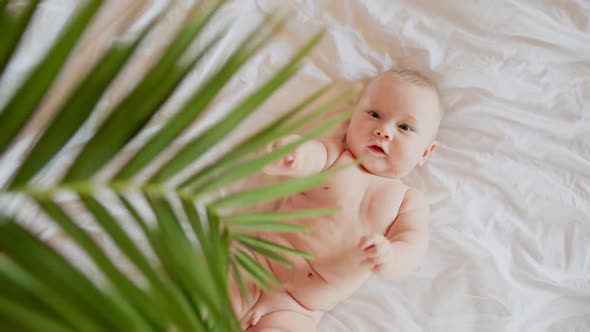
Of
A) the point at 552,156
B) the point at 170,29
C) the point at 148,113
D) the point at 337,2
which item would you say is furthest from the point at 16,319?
the point at 552,156

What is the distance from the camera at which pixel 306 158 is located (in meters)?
1.37

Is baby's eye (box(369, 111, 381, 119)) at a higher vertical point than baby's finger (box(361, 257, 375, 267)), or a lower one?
higher

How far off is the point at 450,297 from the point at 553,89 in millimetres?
633

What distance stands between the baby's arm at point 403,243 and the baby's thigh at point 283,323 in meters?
0.22

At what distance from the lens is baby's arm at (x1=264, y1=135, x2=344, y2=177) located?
1.25 meters

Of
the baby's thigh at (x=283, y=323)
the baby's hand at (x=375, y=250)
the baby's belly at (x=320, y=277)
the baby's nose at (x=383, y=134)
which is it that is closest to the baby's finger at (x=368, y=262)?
the baby's hand at (x=375, y=250)

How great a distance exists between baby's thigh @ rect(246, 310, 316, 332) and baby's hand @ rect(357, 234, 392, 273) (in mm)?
232

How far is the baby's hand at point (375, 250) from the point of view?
1175 millimetres

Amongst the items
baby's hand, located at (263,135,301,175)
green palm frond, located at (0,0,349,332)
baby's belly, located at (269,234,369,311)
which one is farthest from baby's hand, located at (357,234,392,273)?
green palm frond, located at (0,0,349,332)

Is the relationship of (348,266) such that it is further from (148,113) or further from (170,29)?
(148,113)

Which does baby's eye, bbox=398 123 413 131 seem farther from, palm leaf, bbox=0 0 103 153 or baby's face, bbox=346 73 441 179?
palm leaf, bbox=0 0 103 153

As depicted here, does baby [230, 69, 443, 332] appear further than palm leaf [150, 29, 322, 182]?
Yes

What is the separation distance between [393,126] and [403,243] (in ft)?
0.98

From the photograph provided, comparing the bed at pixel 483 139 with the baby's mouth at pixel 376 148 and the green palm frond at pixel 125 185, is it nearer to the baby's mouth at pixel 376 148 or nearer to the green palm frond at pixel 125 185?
the baby's mouth at pixel 376 148
